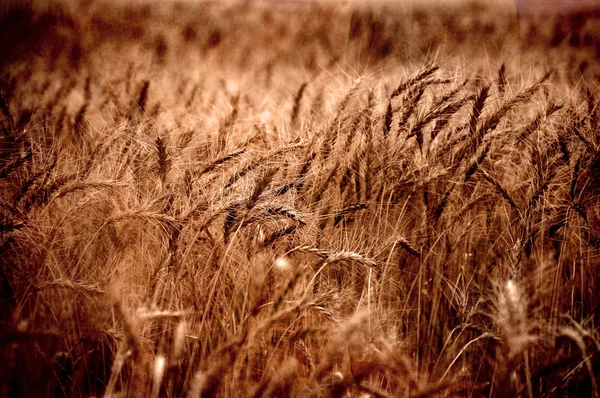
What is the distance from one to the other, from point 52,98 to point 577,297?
2697 millimetres

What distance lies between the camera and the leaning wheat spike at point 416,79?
1.62 meters

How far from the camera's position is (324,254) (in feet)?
3.93

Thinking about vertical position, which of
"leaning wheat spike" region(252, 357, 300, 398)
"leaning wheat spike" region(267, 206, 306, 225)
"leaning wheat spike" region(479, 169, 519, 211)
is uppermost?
"leaning wheat spike" region(479, 169, 519, 211)

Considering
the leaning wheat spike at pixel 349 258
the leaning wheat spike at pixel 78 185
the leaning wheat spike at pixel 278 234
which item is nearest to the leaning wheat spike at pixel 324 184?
the leaning wheat spike at pixel 278 234

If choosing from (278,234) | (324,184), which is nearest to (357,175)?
(324,184)

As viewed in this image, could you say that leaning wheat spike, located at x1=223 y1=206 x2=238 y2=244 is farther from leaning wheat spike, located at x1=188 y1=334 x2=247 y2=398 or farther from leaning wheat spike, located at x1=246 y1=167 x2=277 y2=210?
leaning wheat spike, located at x1=188 y1=334 x2=247 y2=398

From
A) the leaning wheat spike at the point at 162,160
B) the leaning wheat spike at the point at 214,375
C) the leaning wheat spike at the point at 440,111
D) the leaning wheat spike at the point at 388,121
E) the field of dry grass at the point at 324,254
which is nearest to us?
the leaning wheat spike at the point at 214,375

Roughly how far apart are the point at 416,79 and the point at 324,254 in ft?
2.41

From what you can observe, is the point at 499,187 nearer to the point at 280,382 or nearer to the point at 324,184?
the point at 324,184

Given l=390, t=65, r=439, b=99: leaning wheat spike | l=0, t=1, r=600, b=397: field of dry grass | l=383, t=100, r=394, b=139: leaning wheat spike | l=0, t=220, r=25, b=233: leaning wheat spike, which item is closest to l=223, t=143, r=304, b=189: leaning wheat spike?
l=0, t=1, r=600, b=397: field of dry grass

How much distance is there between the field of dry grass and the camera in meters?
1.05

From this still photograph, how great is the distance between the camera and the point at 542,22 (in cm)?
534

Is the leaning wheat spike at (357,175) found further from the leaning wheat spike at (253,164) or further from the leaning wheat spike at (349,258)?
the leaning wheat spike at (349,258)

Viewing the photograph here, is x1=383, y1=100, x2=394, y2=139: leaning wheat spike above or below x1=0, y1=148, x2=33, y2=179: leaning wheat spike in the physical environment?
above
